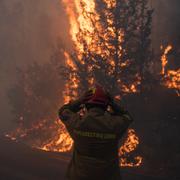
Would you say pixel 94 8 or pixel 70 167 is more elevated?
pixel 94 8

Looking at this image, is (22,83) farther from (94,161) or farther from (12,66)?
(94,161)

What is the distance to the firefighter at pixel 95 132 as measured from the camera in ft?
10.5

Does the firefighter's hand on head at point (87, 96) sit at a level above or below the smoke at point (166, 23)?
below

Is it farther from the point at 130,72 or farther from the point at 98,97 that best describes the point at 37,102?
the point at 98,97

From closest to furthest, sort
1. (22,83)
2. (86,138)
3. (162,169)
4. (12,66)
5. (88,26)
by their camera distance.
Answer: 1. (86,138)
2. (162,169)
3. (88,26)
4. (22,83)
5. (12,66)

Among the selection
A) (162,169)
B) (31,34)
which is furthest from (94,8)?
(31,34)

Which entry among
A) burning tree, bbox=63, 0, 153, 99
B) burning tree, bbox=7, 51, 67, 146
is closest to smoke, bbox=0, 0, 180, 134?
burning tree, bbox=7, 51, 67, 146

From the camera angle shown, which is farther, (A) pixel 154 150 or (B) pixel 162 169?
(A) pixel 154 150

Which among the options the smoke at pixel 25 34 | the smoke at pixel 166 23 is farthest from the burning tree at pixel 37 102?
the smoke at pixel 166 23

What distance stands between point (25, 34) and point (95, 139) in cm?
4533

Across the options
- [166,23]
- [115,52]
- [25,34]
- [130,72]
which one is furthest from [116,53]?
[25,34]

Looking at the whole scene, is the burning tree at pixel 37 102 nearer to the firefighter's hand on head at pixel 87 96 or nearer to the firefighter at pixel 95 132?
the firefighter at pixel 95 132

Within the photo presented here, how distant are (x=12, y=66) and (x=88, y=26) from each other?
25248 mm

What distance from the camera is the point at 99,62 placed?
767 inches
